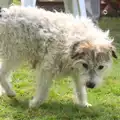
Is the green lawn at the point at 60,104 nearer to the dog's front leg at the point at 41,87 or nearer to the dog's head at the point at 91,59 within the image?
the dog's front leg at the point at 41,87

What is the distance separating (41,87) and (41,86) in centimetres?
1

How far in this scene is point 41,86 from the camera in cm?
460

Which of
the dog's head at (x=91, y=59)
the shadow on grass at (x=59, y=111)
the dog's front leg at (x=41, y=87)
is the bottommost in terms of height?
Result: the shadow on grass at (x=59, y=111)

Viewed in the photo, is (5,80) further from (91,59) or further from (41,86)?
(91,59)

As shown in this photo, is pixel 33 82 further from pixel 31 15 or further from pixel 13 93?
pixel 31 15

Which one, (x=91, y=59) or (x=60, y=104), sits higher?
(x=91, y=59)

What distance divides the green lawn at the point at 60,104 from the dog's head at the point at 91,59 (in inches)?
18.4

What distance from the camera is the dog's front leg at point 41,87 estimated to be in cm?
456

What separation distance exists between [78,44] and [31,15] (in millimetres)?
727

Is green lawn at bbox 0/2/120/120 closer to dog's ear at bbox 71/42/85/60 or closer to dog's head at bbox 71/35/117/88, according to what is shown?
dog's head at bbox 71/35/117/88

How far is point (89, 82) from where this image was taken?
4.22 meters

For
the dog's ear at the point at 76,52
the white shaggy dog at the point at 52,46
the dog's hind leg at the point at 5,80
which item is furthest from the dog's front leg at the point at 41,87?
the dog's ear at the point at 76,52

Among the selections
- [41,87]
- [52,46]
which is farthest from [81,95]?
[52,46]

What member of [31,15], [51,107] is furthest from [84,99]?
[31,15]
